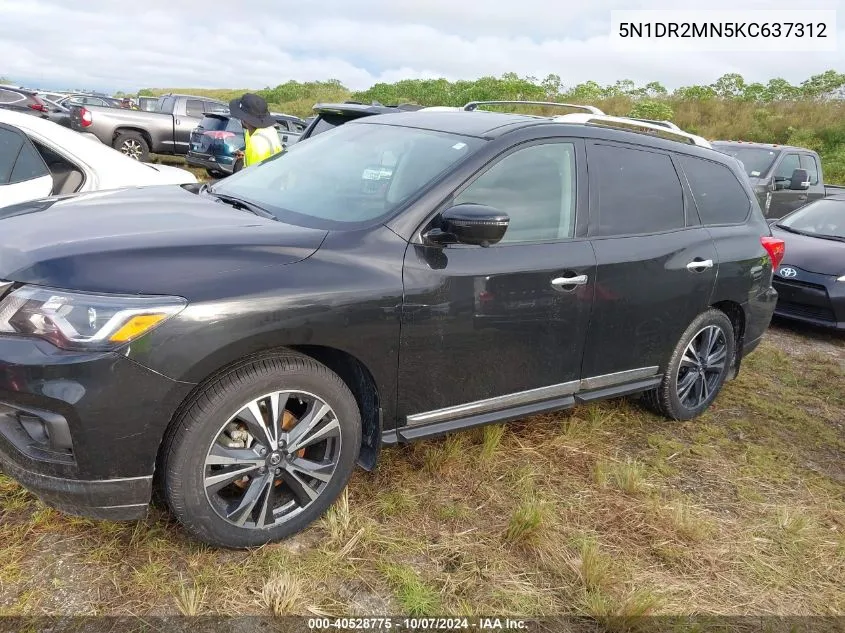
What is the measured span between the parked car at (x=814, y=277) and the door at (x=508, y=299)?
440cm

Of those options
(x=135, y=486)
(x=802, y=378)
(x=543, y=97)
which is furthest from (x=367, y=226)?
(x=543, y=97)

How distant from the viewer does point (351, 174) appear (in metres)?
3.36

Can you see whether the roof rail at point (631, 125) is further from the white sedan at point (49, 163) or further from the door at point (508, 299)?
the white sedan at point (49, 163)

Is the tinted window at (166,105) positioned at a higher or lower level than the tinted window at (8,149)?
lower

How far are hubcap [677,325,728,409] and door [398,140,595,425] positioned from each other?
112 cm

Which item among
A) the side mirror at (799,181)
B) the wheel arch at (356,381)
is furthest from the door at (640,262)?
the side mirror at (799,181)

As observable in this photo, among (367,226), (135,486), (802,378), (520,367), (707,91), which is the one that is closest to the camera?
(135,486)

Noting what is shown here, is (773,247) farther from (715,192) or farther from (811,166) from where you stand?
(811,166)

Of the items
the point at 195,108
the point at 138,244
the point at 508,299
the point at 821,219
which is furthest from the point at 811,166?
the point at 195,108

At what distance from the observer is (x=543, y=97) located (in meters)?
27.2

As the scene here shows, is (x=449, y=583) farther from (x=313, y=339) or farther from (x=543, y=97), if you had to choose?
(x=543, y=97)

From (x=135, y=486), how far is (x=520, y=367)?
5.74ft

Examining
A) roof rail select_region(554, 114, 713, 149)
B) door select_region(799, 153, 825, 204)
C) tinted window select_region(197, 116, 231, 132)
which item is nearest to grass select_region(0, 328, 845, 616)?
roof rail select_region(554, 114, 713, 149)

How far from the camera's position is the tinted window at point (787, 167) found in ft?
35.8
